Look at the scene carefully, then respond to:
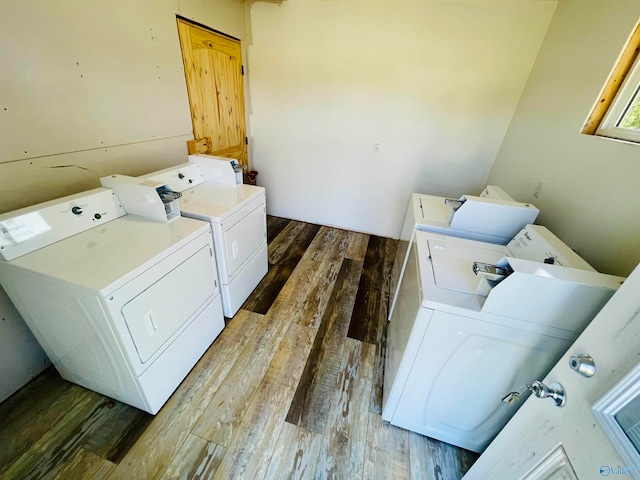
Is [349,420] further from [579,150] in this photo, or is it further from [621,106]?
[621,106]

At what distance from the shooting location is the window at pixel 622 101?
52.3 inches

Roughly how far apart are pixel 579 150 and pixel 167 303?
2466mm

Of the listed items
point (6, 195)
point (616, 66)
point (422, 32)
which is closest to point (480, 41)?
point (422, 32)

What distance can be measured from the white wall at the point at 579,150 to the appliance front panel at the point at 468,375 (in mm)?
570

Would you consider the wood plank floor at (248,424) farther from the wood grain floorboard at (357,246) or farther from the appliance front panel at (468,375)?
the wood grain floorboard at (357,246)

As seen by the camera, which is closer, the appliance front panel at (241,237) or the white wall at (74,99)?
the white wall at (74,99)

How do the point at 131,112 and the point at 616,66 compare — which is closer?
the point at 616,66

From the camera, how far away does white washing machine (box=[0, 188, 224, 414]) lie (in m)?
1.08

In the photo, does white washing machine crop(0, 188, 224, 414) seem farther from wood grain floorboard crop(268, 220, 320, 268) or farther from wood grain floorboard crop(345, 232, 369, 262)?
wood grain floorboard crop(345, 232, 369, 262)

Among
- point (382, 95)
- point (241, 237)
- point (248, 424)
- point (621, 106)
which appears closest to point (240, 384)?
point (248, 424)

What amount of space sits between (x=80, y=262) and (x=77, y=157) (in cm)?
84

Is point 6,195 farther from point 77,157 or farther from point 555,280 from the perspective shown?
point 555,280

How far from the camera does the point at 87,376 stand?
1404mm

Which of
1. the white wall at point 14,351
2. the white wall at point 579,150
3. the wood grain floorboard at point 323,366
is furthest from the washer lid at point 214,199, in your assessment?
the white wall at point 579,150
